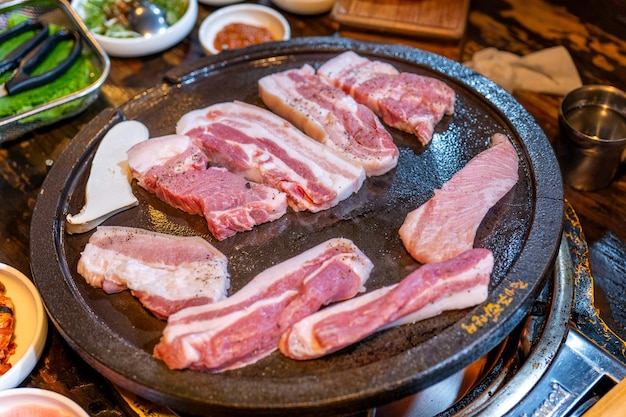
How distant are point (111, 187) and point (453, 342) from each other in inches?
71.0

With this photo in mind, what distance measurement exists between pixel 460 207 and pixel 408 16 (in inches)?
77.0

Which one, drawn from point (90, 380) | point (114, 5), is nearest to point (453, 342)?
point (90, 380)

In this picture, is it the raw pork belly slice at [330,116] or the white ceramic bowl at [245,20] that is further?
the white ceramic bowl at [245,20]

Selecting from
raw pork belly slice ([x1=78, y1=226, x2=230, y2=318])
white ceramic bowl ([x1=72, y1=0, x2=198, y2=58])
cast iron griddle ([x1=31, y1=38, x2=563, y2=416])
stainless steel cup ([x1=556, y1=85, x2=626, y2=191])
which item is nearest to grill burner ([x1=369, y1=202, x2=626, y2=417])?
cast iron griddle ([x1=31, y1=38, x2=563, y2=416])

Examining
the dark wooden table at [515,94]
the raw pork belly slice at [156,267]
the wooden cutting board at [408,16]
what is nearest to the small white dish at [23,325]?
the dark wooden table at [515,94]

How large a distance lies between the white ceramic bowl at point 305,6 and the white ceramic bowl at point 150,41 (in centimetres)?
67

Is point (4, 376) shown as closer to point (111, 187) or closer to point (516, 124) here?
point (111, 187)

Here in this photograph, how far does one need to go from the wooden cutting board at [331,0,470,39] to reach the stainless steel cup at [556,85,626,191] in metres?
0.94

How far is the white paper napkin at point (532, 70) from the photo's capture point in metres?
4.11

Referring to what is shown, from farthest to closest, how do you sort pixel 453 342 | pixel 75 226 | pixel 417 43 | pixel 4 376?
pixel 417 43
pixel 75 226
pixel 4 376
pixel 453 342

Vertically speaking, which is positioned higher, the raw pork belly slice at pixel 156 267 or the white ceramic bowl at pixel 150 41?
the white ceramic bowl at pixel 150 41

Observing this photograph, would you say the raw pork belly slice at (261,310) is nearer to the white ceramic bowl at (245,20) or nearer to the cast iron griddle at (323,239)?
the cast iron griddle at (323,239)

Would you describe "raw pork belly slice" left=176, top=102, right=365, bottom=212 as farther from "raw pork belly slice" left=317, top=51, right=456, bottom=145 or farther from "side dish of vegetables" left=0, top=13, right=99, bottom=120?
"side dish of vegetables" left=0, top=13, right=99, bottom=120

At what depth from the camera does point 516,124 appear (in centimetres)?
316
